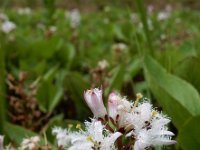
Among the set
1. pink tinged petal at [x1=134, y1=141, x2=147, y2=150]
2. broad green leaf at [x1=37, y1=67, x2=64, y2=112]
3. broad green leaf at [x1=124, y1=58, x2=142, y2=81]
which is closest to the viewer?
pink tinged petal at [x1=134, y1=141, x2=147, y2=150]

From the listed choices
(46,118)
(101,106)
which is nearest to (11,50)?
(46,118)

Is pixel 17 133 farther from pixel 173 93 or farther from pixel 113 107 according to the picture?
pixel 113 107

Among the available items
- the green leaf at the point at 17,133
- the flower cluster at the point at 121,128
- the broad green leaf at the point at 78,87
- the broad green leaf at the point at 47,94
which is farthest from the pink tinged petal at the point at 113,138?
the broad green leaf at the point at 47,94

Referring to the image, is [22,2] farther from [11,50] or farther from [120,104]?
[120,104]

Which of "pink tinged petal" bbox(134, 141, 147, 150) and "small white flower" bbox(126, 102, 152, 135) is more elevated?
"small white flower" bbox(126, 102, 152, 135)

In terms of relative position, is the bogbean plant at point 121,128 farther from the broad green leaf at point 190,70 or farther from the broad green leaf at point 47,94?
the broad green leaf at point 47,94

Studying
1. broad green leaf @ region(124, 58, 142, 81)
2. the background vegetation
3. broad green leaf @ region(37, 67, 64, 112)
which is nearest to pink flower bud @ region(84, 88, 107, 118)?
the background vegetation

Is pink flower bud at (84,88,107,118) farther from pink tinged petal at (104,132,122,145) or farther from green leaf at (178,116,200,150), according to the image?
green leaf at (178,116,200,150)
